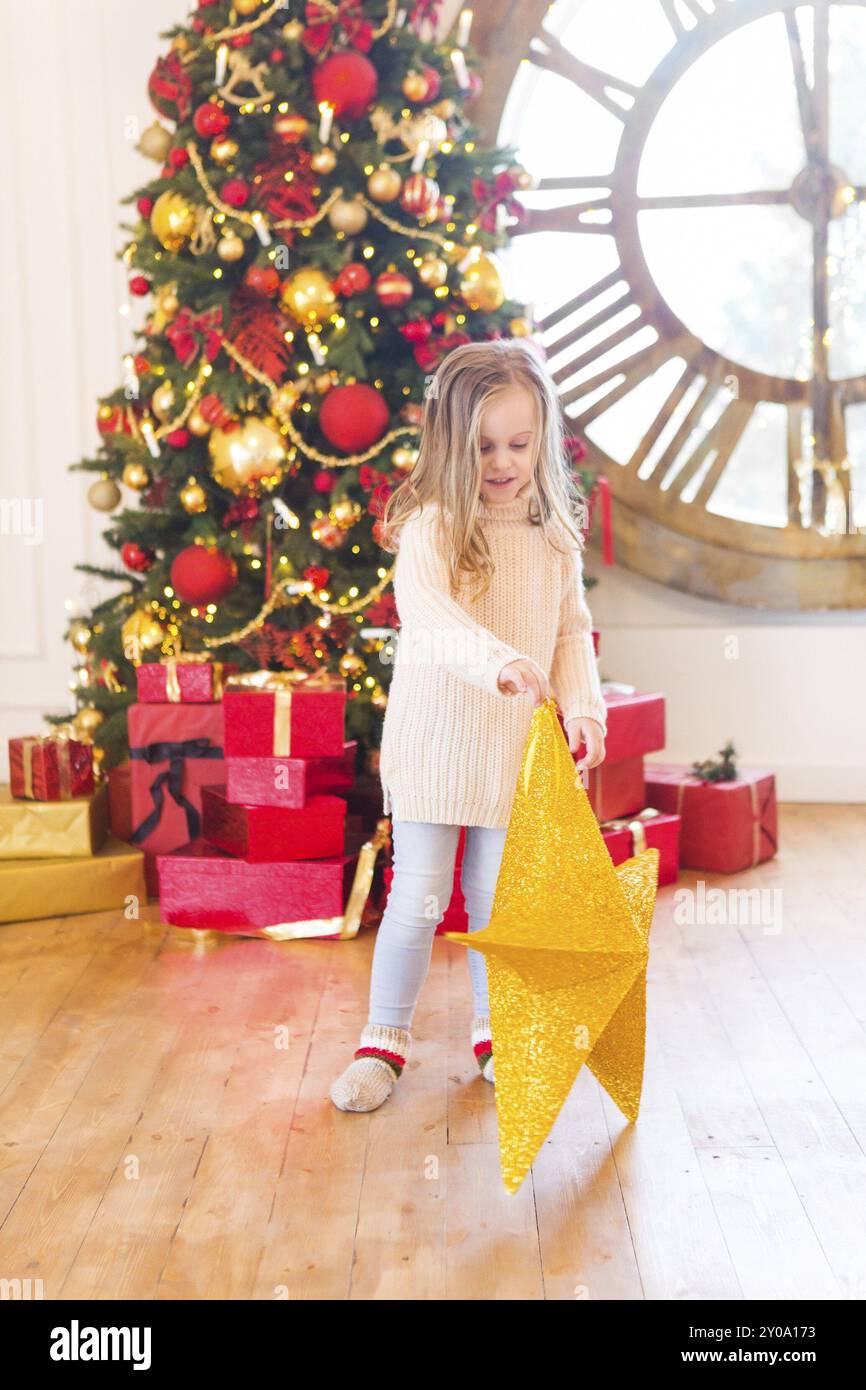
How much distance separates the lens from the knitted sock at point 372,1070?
187 cm

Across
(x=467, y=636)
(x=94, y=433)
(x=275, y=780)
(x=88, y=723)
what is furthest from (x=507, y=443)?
(x=94, y=433)

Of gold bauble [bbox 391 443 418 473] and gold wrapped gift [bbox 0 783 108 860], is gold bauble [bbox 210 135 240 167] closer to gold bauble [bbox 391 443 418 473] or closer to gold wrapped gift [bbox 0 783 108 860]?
gold bauble [bbox 391 443 418 473]

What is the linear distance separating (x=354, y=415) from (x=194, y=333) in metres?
0.39

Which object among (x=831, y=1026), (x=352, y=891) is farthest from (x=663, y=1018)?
(x=352, y=891)

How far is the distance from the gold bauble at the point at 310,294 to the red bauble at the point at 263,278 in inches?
1.3

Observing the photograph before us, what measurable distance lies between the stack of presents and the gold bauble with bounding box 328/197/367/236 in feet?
2.99

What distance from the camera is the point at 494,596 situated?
6.11 feet

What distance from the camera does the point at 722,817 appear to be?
297 cm

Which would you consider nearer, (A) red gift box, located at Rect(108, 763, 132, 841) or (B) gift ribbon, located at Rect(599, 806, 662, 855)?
(B) gift ribbon, located at Rect(599, 806, 662, 855)

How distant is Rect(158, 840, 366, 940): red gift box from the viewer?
2555 mm

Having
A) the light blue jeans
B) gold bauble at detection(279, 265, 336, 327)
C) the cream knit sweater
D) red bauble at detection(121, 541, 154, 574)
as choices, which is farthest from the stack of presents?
gold bauble at detection(279, 265, 336, 327)

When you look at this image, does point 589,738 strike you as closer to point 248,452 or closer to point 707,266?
point 248,452

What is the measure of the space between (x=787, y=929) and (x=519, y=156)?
2.05 m

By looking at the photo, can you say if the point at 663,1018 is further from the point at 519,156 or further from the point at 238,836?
the point at 519,156
